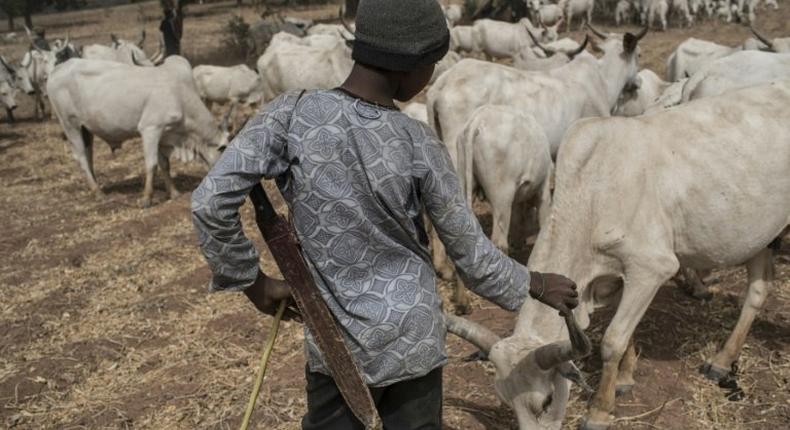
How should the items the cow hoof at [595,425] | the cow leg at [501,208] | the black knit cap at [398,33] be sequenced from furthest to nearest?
the cow leg at [501,208], the cow hoof at [595,425], the black knit cap at [398,33]

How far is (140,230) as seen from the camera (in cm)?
819

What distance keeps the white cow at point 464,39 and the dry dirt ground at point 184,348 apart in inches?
501

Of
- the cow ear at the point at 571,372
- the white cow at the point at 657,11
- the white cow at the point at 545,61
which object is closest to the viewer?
the cow ear at the point at 571,372

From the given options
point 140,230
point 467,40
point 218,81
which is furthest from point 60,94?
point 467,40

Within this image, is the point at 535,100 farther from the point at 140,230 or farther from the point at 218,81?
the point at 218,81

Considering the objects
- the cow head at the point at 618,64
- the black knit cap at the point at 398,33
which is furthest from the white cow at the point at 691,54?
the black knit cap at the point at 398,33

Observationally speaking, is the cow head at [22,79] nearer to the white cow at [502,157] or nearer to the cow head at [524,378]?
the white cow at [502,157]

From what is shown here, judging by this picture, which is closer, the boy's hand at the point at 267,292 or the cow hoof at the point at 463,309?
the boy's hand at the point at 267,292

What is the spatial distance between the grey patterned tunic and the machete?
5cm

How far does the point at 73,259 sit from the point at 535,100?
509 centimetres

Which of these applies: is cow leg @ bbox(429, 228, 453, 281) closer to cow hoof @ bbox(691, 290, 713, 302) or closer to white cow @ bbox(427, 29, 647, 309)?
white cow @ bbox(427, 29, 647, 309)

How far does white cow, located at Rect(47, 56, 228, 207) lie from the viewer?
909cm

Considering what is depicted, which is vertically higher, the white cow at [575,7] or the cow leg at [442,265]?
the cow leg at [442,265]

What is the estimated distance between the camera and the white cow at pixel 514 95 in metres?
6.44
